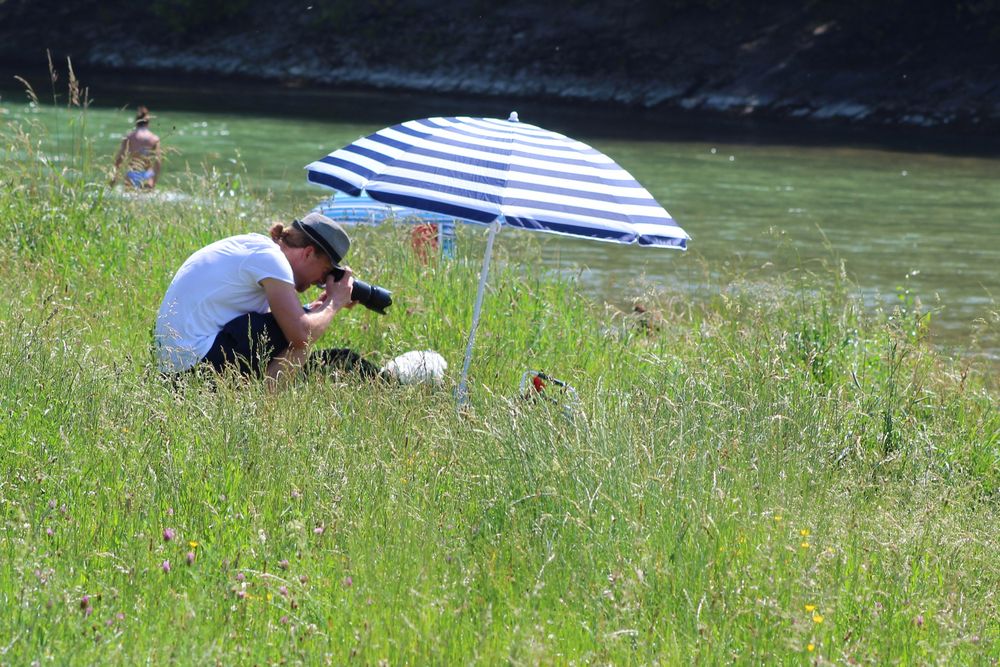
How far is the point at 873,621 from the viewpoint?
3.58 m

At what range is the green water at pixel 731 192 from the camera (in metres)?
12.8

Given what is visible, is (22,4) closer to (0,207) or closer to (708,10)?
(708,10)

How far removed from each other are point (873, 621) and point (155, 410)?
2321 mm

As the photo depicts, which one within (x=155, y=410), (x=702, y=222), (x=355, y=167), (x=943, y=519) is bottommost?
(x=702, y=222)

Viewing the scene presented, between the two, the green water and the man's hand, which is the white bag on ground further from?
the green water

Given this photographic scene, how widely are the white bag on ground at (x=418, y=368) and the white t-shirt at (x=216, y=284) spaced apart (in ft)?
2.09

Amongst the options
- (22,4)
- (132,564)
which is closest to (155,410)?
(132,564)

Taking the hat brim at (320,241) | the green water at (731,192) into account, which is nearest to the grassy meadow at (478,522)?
the hat brim at (320,241)

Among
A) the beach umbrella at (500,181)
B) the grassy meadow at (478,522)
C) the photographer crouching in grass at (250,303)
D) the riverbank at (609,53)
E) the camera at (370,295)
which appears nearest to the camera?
the grassy meadow at (478,522)

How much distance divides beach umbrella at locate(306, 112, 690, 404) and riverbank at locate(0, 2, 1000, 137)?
2653 centimetres

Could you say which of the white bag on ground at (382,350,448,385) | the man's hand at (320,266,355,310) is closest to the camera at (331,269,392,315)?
the man's hand at (320,266,355,310)

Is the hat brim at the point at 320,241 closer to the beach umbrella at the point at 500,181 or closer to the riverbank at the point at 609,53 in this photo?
the beach umbrella at the point at 500,181

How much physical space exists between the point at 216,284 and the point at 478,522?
6.70 ft

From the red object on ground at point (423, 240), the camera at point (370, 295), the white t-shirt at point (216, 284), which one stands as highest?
the white t-shirt at point (216, 284)
